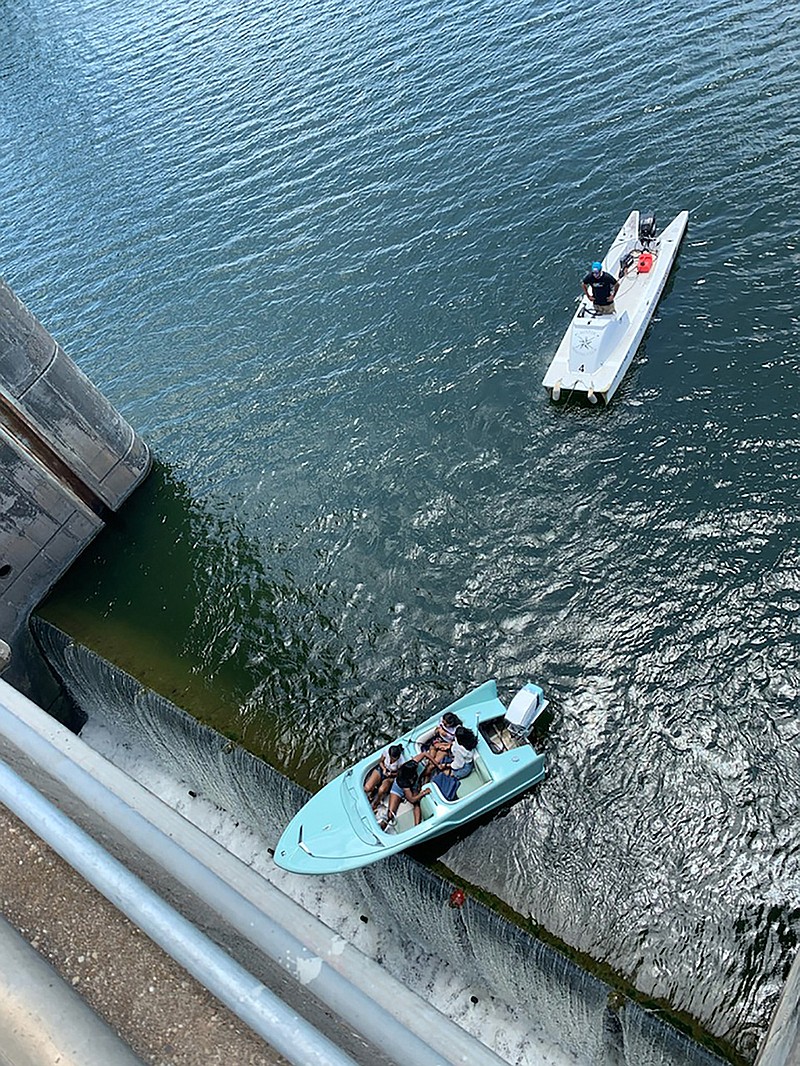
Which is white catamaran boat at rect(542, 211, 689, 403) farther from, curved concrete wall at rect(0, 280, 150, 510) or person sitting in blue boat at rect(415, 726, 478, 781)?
curved concrete wall at rect(0, 280, 150, 510)

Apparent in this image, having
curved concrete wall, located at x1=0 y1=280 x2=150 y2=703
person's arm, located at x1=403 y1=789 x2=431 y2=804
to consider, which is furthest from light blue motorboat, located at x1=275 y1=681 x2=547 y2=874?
curved concrete wall, located at x1=0 y1=280 x2=150 y2=703

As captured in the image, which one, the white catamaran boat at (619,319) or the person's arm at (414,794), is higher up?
the white catamaran boat at (619,319)

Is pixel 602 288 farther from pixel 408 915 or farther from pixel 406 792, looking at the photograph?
pixel 408 915

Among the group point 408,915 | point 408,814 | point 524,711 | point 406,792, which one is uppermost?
point 406,792

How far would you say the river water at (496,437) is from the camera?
13.7 metres

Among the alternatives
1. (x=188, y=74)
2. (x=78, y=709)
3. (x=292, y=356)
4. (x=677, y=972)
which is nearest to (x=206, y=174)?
(x=188, y=74)

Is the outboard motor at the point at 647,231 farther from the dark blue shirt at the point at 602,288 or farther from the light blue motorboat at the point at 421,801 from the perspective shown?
the light blue motorboat at the point at 421,801

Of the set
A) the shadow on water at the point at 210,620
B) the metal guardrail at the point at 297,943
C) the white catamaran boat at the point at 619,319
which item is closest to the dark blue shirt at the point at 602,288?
the white catamaran boat at the point at 619,319

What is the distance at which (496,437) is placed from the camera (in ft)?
65.4

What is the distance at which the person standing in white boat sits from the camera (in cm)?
2019

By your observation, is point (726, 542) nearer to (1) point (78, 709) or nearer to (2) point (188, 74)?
(1) point (78, 709)

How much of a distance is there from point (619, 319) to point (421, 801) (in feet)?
43.5

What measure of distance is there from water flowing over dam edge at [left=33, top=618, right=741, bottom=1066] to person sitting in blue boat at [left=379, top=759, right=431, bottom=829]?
0.77 metres

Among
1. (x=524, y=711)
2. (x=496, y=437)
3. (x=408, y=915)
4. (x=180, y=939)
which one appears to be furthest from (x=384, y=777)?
(x=180, y=939)
